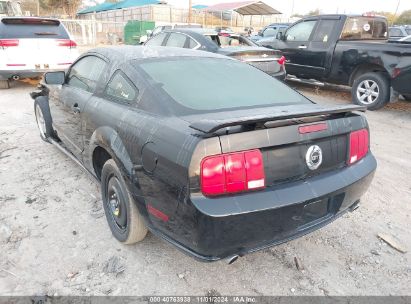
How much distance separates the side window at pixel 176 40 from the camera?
26.6 feet

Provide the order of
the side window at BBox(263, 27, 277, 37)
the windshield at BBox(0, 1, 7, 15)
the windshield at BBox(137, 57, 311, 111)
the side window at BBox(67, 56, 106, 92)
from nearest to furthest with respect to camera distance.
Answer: the windshield at BBox(137, 57, 311, 111) < the side window at BBox(67, 56, 106, 92) < the side window at BBox(263, 27, 277, 37) < the windshield at BBox(0, 1, 7, 15)

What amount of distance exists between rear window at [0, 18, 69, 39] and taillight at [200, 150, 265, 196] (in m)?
7.60

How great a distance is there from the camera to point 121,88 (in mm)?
2818

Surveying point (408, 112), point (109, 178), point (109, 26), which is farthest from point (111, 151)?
point (109, 26)

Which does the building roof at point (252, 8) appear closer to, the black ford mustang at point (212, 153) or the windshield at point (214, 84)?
the windshield at point (214, 84)

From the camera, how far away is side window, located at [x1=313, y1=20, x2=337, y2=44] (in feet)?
26.4

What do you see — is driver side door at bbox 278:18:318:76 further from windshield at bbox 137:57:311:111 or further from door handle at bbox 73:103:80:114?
door handle at bbox 73:103:80:114

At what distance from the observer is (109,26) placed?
31.6 meters

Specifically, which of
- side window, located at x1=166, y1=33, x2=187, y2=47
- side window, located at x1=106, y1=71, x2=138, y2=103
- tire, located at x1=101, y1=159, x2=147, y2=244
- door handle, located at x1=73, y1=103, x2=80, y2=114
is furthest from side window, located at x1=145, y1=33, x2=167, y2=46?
tire, located at x1=101, y1=159, x2=147, y2=244

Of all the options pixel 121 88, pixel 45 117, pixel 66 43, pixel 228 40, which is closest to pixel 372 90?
pixel 228 40

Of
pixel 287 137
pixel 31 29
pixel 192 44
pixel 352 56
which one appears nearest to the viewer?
pixel 287 137

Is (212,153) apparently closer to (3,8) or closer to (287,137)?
(287,137)

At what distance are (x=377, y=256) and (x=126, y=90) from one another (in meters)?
2.40

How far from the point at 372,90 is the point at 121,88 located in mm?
6089
